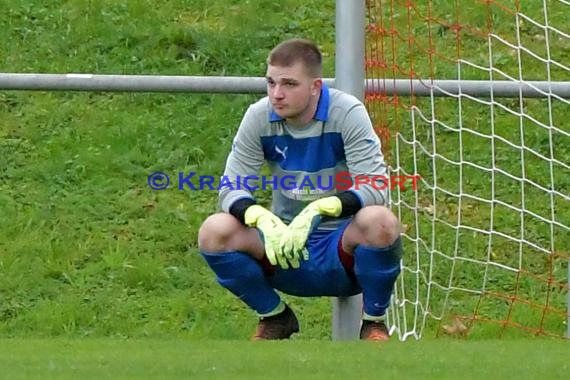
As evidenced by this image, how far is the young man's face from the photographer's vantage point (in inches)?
235

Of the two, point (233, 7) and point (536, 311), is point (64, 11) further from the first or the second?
point (536, 311)

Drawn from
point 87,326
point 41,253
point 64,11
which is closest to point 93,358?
point 87,326

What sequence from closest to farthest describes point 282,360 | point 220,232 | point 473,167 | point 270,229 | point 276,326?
point 282,360
point 270,229
point 220,232
point 276,326
point 473,167

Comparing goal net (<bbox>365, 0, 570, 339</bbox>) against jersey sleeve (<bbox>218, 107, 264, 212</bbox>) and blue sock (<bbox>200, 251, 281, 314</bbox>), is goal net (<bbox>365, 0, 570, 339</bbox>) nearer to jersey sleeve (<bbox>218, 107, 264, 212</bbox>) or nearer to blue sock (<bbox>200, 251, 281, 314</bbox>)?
jersey sleeve (<bbox>218, 107, 264, 212</bbox>)

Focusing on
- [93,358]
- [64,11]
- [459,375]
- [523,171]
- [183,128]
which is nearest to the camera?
[459,375]

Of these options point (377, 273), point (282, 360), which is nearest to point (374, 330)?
point (377, 273)

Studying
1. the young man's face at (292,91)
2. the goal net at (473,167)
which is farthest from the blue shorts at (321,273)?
the goal net at (473,167)

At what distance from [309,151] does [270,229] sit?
0.43m

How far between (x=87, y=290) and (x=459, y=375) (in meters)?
3.93

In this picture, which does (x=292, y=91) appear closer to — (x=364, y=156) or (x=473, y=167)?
(x=364, y=156)

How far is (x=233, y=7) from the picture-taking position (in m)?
10.5

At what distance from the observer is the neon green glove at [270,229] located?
5738 mm

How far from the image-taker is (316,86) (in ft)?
19.8

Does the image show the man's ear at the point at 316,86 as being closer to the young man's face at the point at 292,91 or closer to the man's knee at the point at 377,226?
the young man's face at the point at 292,91
